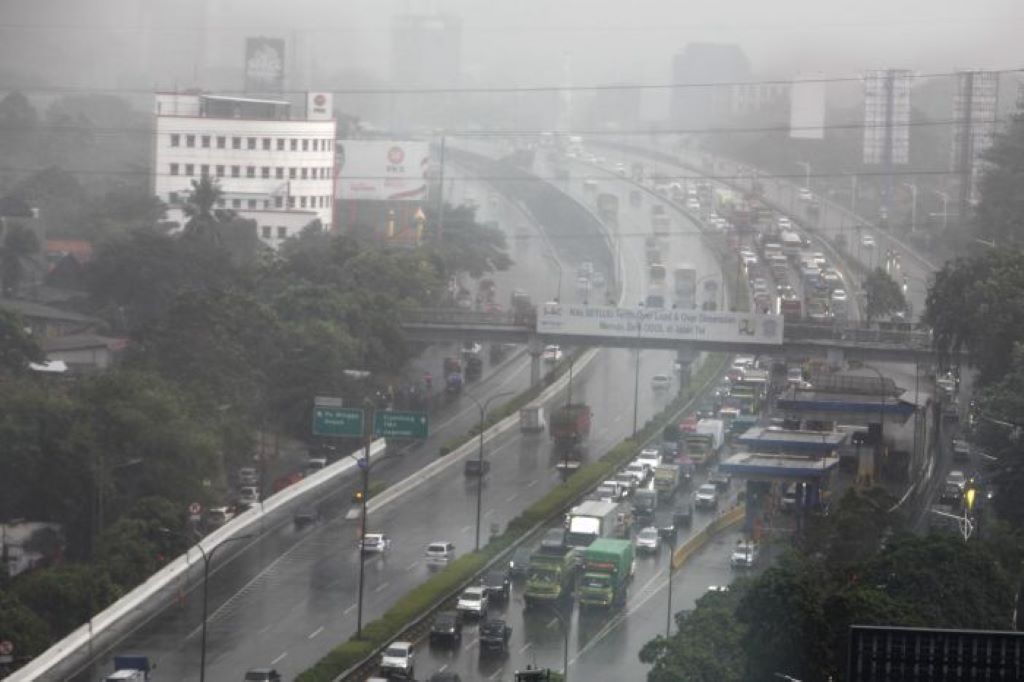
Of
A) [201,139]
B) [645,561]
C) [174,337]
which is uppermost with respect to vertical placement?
[201,139]

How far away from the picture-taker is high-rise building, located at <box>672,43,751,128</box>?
48334 millimetres

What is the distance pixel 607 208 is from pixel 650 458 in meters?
21.1

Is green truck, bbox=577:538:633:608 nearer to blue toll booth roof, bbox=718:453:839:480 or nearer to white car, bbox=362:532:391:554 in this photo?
white car, bbox=362:532:391:554

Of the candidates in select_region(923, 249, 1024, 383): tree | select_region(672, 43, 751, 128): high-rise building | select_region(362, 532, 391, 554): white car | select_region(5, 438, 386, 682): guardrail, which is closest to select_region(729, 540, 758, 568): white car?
select_region(362, 532, 391, 554): white car

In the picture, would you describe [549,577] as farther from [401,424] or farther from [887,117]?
[887,117]

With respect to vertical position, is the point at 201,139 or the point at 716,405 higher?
the point at 201,139

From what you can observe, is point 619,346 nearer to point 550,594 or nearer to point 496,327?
point 496,327

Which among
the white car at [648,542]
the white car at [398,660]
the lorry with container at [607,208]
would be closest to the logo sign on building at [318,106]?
the lorry with container at [607,208]

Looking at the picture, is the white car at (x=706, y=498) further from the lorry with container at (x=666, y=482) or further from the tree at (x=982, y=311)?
the tree at (x=982, y=311)

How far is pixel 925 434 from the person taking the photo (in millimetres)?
20891

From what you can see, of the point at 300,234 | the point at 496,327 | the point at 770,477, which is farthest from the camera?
the point at 300,234

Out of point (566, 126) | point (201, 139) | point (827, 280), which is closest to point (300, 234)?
point (201, 139)

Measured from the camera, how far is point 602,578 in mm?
14930

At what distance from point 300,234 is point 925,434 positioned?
44.0 feet
